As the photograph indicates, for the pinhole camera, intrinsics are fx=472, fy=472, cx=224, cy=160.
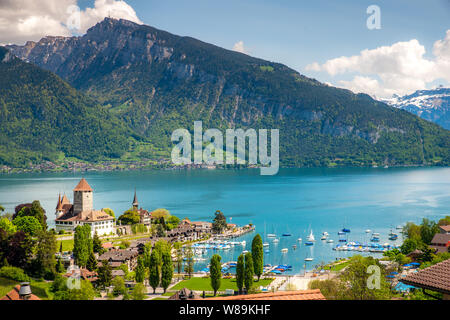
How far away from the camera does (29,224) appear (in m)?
47.7

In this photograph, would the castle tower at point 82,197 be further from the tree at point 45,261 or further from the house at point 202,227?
the tree at point 45,261

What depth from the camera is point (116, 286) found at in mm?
33938

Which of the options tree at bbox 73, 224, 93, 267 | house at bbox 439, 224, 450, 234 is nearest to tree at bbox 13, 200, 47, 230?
tree at bbox 73, 224, 93, 267

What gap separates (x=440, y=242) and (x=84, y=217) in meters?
38.7

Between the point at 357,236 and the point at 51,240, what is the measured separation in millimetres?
46042

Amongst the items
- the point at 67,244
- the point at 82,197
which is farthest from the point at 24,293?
the point at 82,197

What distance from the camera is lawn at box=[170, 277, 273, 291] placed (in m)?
37.6

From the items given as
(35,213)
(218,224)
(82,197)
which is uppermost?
(82,197)

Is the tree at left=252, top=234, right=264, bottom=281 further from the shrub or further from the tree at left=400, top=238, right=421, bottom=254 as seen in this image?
the shrub

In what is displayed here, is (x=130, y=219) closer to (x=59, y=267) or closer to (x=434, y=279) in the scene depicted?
(x=59, y=267)

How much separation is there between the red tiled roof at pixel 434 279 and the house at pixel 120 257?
122ft
